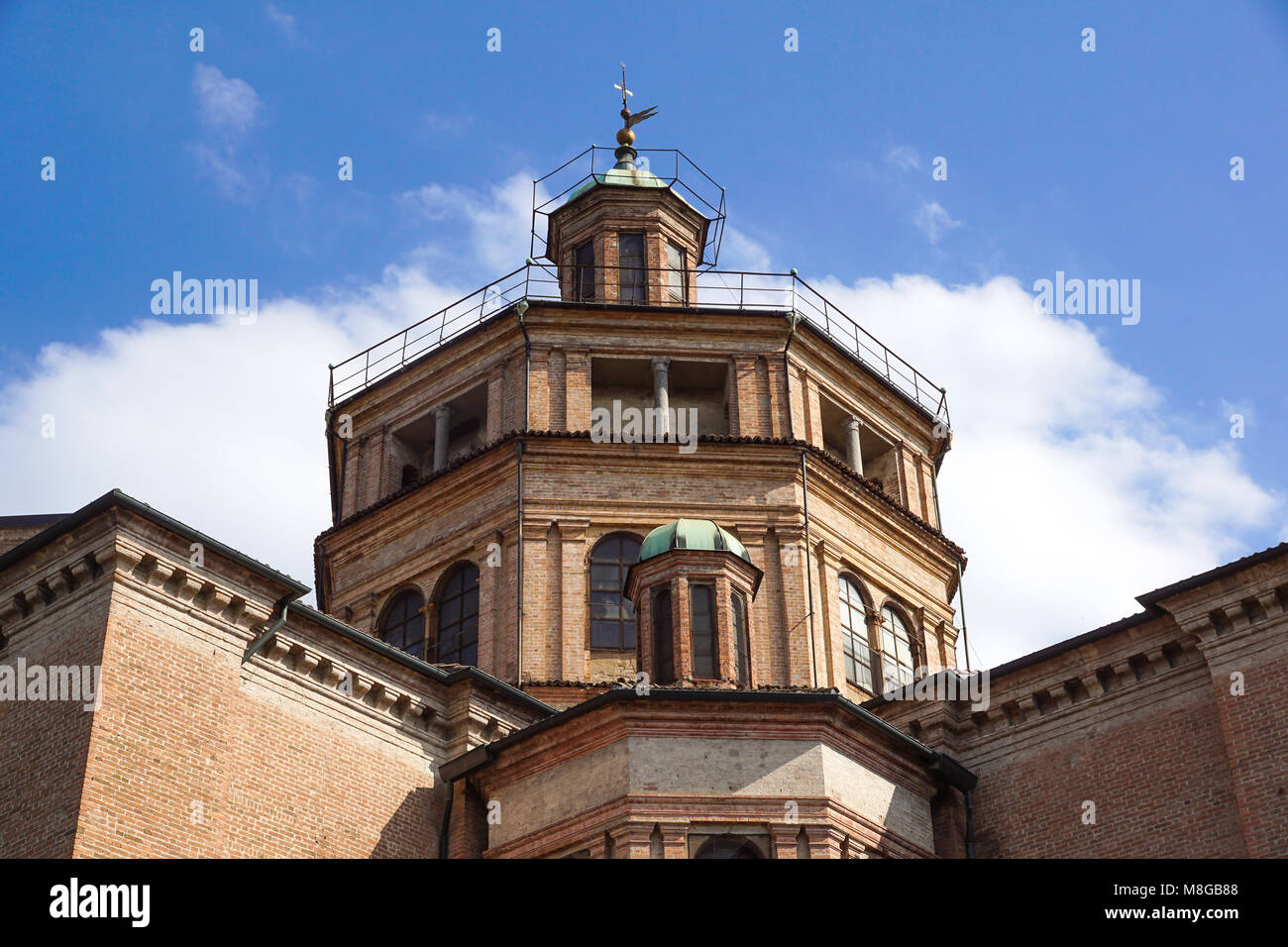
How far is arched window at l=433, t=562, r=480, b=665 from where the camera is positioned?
28031 millimetres

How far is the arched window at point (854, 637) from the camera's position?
92.9 feet

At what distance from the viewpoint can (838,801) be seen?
20734 mm

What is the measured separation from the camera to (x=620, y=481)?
94.9 ft

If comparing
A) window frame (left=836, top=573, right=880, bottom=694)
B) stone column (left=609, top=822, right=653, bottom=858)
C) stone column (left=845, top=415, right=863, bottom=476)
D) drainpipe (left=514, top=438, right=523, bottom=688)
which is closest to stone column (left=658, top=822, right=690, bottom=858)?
stone column (left=609, top=822, right=653, bottom=858)

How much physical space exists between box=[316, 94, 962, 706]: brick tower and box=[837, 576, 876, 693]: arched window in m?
0.04

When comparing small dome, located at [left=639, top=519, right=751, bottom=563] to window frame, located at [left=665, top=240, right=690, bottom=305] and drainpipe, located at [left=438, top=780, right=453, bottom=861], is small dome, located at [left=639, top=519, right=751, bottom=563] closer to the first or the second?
drainpipe, located at [left=438, top=780, right=453, bottom=861]

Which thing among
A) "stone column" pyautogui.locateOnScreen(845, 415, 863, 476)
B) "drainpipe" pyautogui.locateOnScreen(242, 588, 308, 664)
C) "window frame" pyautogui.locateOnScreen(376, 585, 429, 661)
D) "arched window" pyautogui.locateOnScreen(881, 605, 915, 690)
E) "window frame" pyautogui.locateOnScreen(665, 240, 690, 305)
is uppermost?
"window frame" pyautogui.locateOnScreen(665, 240, 690, 305)

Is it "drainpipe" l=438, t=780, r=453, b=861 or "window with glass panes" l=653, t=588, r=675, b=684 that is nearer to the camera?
"drainpipe" l=438, t=780, r=453, b=861

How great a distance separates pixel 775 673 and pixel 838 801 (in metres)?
6.17

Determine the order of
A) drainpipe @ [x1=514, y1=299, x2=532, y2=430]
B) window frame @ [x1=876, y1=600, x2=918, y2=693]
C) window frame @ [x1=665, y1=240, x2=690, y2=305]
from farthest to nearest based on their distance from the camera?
window frame @ [x1=665, y1=240, x2=690, y2=305], drainpipe @ [x1=514, y1=299, x2=532, y2=430], window frame @ [x1=876, y1=600, x2=918, y2=693]

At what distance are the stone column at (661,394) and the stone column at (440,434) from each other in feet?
12.6

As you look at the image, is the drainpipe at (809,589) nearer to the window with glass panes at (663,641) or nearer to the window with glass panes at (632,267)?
the window with glass panes at (663,641)
